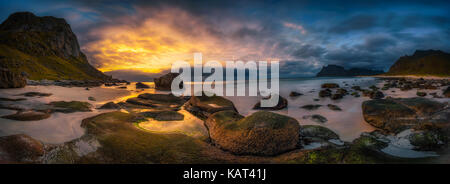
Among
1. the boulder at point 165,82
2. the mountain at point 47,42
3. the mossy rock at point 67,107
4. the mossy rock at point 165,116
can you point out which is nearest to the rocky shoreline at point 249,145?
the mossy rock at point 165,116

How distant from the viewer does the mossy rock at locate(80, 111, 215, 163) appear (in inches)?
151

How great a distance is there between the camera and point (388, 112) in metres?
7.12

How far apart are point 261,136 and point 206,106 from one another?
5986 mm

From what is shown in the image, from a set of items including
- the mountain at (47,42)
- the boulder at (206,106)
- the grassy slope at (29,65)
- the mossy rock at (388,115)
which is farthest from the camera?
the mountain at (47,42)

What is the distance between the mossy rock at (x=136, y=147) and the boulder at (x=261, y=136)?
2.88 feet

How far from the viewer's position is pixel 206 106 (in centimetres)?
1005

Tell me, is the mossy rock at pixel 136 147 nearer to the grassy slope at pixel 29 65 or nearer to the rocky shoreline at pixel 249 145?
the rocky shoreline at pixel 249 145

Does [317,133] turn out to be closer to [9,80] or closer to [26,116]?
[26,116]

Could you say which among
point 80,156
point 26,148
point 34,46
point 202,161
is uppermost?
point 34,46

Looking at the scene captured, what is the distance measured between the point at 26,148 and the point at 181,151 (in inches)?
132

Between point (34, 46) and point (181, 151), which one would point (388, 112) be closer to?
point (181, 151)

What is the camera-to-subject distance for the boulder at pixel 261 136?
440cm

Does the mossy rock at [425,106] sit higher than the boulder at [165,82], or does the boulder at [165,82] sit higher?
the boulder at [165,82]
